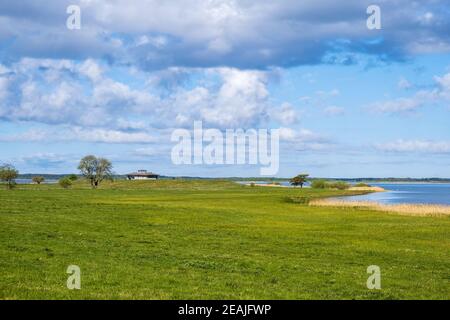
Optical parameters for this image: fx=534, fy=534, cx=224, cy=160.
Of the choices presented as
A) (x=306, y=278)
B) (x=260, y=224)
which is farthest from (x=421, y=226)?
(x=306, y=278)

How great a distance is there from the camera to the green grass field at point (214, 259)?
70.3ft

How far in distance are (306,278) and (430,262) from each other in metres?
10.2

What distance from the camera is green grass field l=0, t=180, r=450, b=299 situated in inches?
843

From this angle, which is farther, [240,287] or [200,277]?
[200,277]

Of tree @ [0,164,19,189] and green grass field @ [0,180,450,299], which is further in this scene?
tree @ [0,164,19,189]

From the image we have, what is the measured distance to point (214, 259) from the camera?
29828 mm

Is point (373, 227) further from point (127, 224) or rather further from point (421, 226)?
point (127, 224)

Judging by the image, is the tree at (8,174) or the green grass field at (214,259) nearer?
the green grass field at (214,259)

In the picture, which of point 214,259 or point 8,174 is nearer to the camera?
point 214,259

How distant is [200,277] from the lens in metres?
24.2

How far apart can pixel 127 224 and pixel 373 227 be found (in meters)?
23.9
